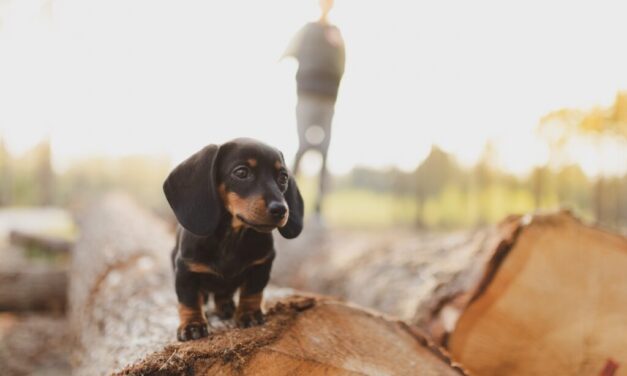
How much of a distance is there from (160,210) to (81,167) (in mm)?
29380

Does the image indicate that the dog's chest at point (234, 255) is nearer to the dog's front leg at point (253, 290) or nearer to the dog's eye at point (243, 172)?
the dog's front leg at point (253, 290)

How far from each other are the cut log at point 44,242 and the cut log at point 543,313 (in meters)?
6.96

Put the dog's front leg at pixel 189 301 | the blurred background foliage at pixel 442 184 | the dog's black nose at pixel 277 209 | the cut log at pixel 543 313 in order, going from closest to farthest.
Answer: the dog's black nose at pixel 277 209 < the dog's front leg at pixel 189 301 < the cut log at pixel 543 313 < the blurred background foliage at pixel 442 184

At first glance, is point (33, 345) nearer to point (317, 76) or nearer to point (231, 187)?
point (317, 76)

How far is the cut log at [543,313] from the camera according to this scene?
2805 mm

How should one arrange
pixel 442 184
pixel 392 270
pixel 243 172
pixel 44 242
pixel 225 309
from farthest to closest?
pixel 442 184 < pixel 44 242 < pixel 392 270 < pixel 225 309 < pixel 243 172

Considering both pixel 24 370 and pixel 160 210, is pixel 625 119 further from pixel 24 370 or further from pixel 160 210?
pixel 24 370

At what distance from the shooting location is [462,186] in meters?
36.0

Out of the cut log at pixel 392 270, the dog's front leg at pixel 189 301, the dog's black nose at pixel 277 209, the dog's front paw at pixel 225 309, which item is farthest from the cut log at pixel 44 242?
the dog's black nose at pixel 277 209

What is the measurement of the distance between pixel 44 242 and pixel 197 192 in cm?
753

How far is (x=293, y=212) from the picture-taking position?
221 cm

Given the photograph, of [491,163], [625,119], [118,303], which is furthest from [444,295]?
[491,163]

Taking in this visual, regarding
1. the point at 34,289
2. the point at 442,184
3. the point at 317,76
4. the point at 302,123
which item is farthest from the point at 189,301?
the point at 442,184

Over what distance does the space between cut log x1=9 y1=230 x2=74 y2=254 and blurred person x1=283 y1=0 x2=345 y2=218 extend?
16.5 ft
